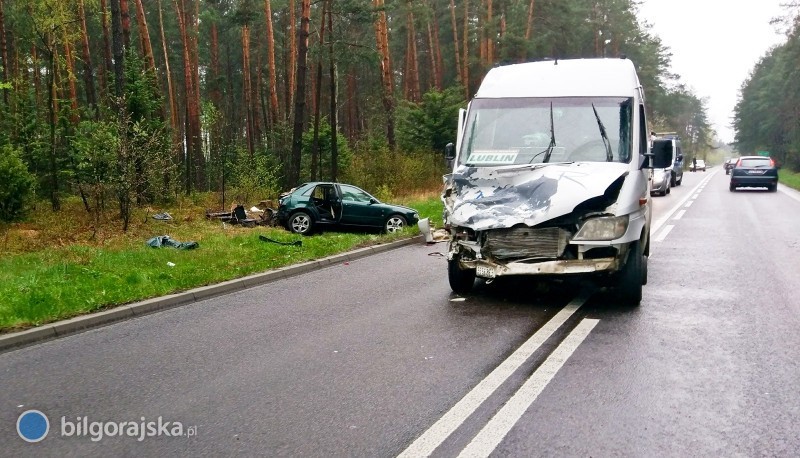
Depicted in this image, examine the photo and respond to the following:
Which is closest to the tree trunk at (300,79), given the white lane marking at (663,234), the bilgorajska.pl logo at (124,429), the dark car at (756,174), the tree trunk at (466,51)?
the white lane marking at (663,234)

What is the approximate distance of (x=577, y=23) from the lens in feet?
147

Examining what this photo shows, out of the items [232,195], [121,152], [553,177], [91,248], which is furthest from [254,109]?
[553,177]

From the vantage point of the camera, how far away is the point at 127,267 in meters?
9.99

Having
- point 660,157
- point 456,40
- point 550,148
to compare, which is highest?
point 456,40

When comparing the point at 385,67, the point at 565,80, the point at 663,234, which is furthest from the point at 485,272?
the point at 385,67

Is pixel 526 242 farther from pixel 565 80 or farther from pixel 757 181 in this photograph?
pixel 757 181

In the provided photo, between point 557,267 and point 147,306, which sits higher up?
point 557,267

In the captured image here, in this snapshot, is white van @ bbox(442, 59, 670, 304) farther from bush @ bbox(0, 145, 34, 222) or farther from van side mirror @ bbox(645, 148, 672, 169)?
bush @ bbox(0, 145, 34, 222)

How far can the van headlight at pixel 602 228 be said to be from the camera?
671 centimetres

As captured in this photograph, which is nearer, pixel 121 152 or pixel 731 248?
pixel 731 248

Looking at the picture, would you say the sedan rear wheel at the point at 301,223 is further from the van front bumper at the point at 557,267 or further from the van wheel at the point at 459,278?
the van front bumper at the point at 557,267

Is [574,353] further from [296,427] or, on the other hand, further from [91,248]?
[91,248]

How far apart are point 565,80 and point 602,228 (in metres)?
2.58

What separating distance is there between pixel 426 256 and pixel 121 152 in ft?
24.0
